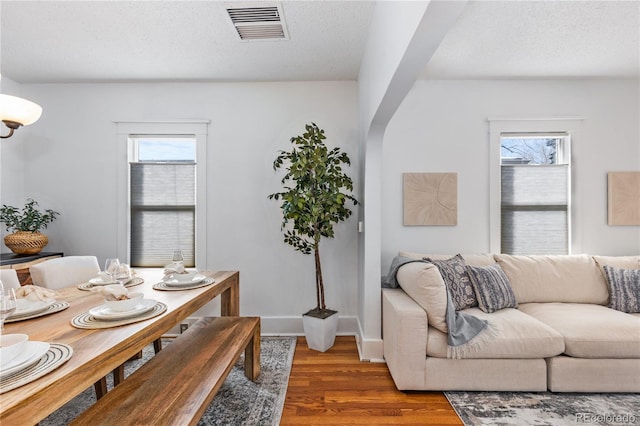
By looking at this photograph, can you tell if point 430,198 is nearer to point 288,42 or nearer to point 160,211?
point 288,42

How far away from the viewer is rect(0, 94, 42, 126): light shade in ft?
5.96

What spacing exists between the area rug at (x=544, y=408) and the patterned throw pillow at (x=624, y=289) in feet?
2.42

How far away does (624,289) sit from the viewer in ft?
8.80

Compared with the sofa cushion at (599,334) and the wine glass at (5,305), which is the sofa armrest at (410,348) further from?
the wine glass at (5,305)

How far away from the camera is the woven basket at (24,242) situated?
2.97 m

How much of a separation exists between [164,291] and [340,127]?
2.31 metres

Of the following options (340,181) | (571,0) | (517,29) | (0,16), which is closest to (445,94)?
(517,29)

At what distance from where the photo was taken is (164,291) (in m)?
1.96

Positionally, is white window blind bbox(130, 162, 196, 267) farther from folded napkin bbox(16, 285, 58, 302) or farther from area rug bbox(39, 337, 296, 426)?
folded napkin bbox(16, 285, 58, 302)

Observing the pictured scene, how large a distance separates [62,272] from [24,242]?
118 cm

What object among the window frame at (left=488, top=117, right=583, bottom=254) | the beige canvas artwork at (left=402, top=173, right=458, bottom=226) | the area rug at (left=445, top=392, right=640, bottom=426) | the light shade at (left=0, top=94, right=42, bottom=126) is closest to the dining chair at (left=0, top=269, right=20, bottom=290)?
the light shade at (left=0, top=94, right=42, bottom=126)

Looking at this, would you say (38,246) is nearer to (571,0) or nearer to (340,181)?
(340,181)

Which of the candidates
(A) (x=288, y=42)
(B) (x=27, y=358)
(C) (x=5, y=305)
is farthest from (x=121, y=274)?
(A) (x=288, y=42)

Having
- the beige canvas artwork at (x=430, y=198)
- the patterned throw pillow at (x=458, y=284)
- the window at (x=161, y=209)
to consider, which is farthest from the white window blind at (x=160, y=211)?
the patterned throw pillow at (x=458, y=284)
